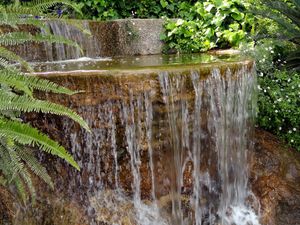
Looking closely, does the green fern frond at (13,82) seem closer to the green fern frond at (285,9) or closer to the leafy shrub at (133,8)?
the green fern frond at (285,9)

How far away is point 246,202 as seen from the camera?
405 centimetres

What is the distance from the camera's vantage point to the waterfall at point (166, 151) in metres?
3.34

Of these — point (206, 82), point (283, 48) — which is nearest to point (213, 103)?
point (206, 82)

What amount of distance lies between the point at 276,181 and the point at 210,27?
2473mm

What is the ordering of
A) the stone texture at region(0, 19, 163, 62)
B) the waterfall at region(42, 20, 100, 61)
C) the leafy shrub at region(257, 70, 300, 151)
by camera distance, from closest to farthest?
the leafy shrub at region(257, 70, 300, 151)
the waterfall at region(42, 20, 100, 61)
the stone texture at region(0, 19, 163, 62)

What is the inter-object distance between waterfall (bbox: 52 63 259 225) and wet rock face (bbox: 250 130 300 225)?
0.60ft

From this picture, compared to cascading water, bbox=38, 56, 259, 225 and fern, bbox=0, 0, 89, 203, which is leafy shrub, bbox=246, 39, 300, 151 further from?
fern, bbox=0, 0, 89, 203

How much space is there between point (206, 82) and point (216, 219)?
1304 millimetres

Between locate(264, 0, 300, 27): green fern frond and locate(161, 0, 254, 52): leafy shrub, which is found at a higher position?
locate(264, 0, 300, 27): green fern frond

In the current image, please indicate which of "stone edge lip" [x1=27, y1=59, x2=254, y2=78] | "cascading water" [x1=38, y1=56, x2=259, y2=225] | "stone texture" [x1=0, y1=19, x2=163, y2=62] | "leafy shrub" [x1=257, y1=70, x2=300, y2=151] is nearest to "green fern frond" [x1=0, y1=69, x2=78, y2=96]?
"stone edge lip" [x1=27, y1=59, x2=254, y2=78]

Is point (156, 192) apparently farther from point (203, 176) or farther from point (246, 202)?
point (246, 202)

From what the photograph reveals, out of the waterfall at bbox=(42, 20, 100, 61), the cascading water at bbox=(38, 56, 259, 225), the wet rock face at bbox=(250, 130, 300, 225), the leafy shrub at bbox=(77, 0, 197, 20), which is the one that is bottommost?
the wet rock face at bbox=(250, 130, 300, 225)

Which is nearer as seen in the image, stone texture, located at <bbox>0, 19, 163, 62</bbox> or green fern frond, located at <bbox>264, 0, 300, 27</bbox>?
green fern frond, located at <bbox>264, 0, 300, 27</bbox>

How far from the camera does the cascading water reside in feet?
10.9
